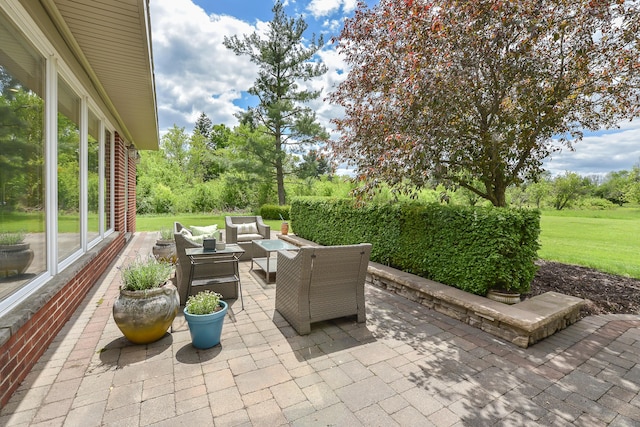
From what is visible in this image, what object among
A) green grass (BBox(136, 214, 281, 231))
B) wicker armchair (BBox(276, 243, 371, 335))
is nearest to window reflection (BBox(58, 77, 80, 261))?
wicker armchair (BBox(276, 243, 371, 335))

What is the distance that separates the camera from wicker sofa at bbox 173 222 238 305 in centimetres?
369

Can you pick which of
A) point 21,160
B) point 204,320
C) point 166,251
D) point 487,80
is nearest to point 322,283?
point 204,320

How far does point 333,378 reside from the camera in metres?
2.29

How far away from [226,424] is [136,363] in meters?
1.12

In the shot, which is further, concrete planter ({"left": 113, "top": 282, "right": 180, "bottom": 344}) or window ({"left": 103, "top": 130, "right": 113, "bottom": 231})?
window ({"left": 103, "top": 130, "right": 113, "bottom": 231})

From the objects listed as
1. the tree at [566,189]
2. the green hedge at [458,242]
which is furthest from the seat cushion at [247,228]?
the tree at [566,189]

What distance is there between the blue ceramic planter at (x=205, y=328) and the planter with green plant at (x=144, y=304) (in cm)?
24

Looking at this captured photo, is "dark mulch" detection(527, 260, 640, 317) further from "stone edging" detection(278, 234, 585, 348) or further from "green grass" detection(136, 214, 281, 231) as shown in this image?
"green grass" detection(136, 214, 281, 231)

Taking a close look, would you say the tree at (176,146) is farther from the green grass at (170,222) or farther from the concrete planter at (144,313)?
the concrete planter at (144,313)

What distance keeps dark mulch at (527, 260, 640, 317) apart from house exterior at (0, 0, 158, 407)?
18.0ft

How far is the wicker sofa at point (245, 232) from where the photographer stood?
6.19m

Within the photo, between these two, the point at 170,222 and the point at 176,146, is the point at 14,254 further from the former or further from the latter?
the point at 176,146

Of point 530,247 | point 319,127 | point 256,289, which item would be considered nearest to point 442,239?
point 530,247

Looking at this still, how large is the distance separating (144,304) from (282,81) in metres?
16.0
